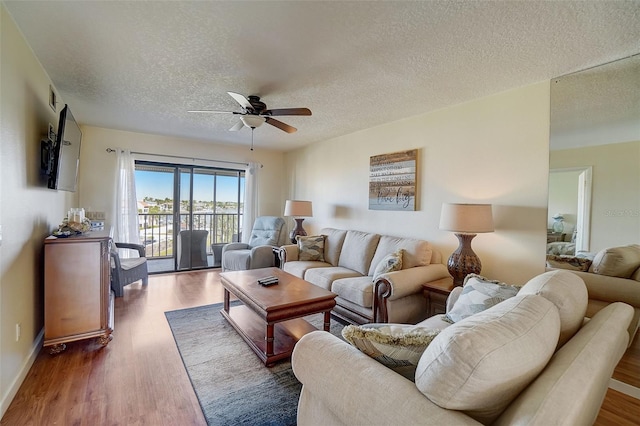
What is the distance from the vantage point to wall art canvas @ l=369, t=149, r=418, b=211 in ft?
11.5

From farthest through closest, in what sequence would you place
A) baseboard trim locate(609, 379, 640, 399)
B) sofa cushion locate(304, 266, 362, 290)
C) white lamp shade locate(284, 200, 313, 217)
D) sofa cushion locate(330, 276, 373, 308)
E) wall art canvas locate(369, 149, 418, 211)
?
white lamp shade locate(284, 200, 313, 217), wall art canvas locate(369, 149, 418, 211), sofa cushion locate(304, 266, 362, 290), sofa cushion locate(330, 276, 373, 308), baseboard trim locate(609, 379, 640, 399)

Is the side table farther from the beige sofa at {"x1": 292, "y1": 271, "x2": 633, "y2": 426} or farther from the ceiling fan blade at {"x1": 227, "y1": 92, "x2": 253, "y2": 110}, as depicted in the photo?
the ceiling fan blade at {"x1": 227, "y1": 92, "x2": 253, "y2": 110}

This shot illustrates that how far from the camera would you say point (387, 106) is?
10.3 feet

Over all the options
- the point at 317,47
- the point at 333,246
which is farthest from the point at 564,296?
the point at 333,246

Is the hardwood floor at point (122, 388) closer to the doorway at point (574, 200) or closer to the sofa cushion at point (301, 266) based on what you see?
the doorway at point (574, 200)

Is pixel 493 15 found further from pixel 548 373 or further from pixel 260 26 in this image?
pixel 548 373

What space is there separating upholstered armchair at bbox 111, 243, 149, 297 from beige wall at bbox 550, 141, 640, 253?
4832 millimetres

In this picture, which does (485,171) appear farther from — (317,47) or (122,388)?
(122,388)

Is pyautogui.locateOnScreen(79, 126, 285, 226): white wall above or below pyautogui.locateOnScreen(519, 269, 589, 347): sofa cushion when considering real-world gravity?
above

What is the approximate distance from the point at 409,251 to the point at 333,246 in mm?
1257

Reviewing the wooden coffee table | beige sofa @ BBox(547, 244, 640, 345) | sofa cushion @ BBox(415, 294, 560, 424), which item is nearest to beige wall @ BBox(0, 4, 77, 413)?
the wooden coffee table

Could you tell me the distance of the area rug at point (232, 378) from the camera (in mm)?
1727

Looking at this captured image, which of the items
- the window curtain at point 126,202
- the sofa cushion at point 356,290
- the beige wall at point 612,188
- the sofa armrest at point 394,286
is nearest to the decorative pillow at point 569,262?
the beige wall at point 612,188

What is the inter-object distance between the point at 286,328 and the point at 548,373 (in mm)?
2228
